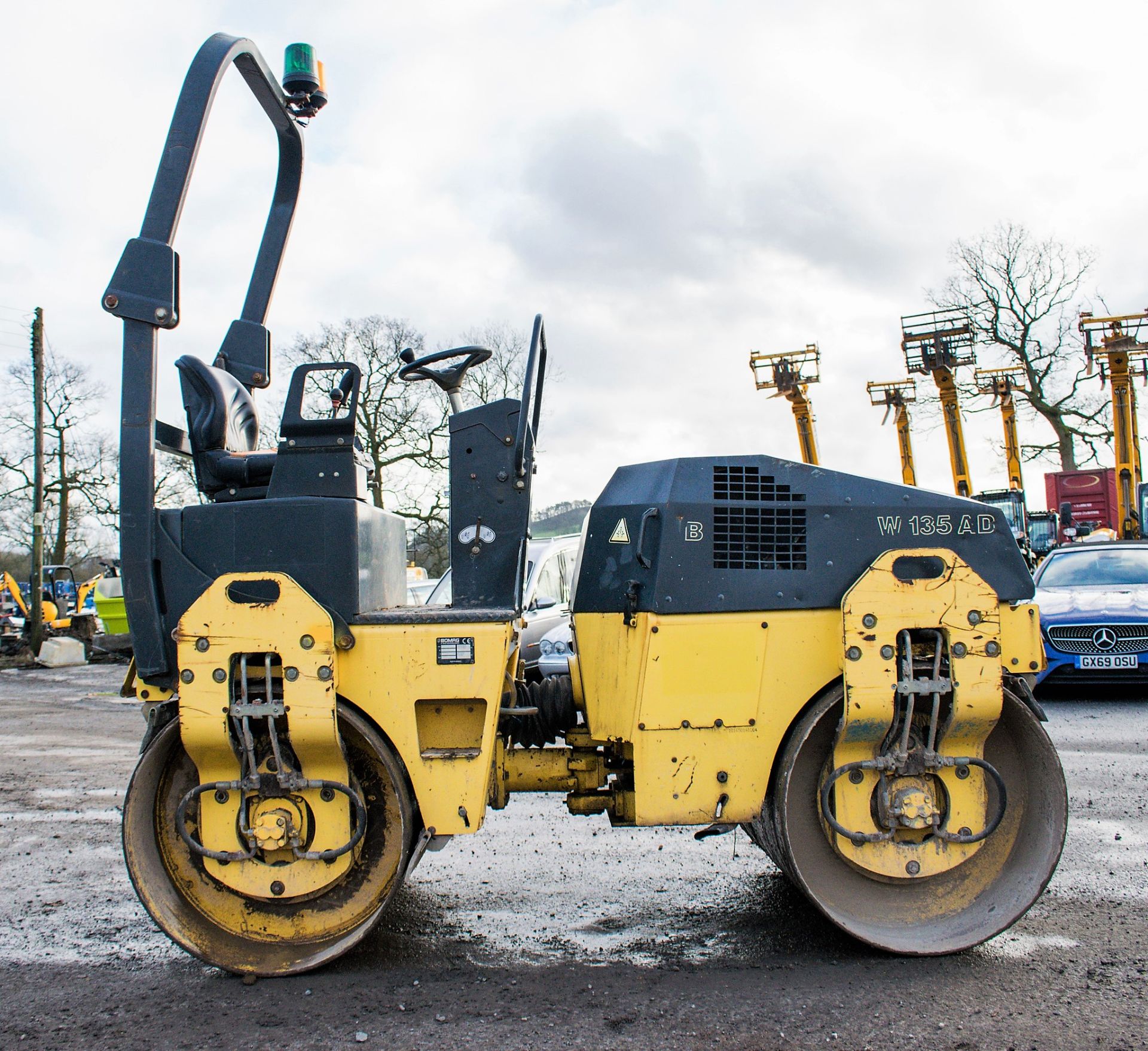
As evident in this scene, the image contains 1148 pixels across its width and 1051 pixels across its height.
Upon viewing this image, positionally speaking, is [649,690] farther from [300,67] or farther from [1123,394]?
[1123,394]

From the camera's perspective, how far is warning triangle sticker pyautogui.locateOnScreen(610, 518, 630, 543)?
3.65 meters

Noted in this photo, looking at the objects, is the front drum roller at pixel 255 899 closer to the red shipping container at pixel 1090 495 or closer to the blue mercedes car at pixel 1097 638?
the blue mercedes car at pixel 1097 638

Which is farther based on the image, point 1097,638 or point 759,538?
point 1097,638

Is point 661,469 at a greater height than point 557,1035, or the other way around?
point 661,469

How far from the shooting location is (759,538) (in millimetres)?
3582

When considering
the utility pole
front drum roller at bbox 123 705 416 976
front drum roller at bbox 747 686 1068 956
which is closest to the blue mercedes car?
front drum roller at bbox 747 686 1068 956

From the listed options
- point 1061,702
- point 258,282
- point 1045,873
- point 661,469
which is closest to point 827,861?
point 1045,873

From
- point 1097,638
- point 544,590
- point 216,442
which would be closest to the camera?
point 216,442

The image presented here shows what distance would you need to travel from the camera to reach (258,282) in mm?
4652

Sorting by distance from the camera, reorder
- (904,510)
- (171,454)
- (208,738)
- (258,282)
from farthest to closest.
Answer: (258,282)
(171,454)
(904,510)
(208,738)

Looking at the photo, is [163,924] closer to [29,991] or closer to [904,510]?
[29,991]

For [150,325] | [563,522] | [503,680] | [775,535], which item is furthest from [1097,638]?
[150,325]

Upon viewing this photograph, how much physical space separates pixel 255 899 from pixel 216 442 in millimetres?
1665

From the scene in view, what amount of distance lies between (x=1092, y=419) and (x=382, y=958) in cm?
3585
